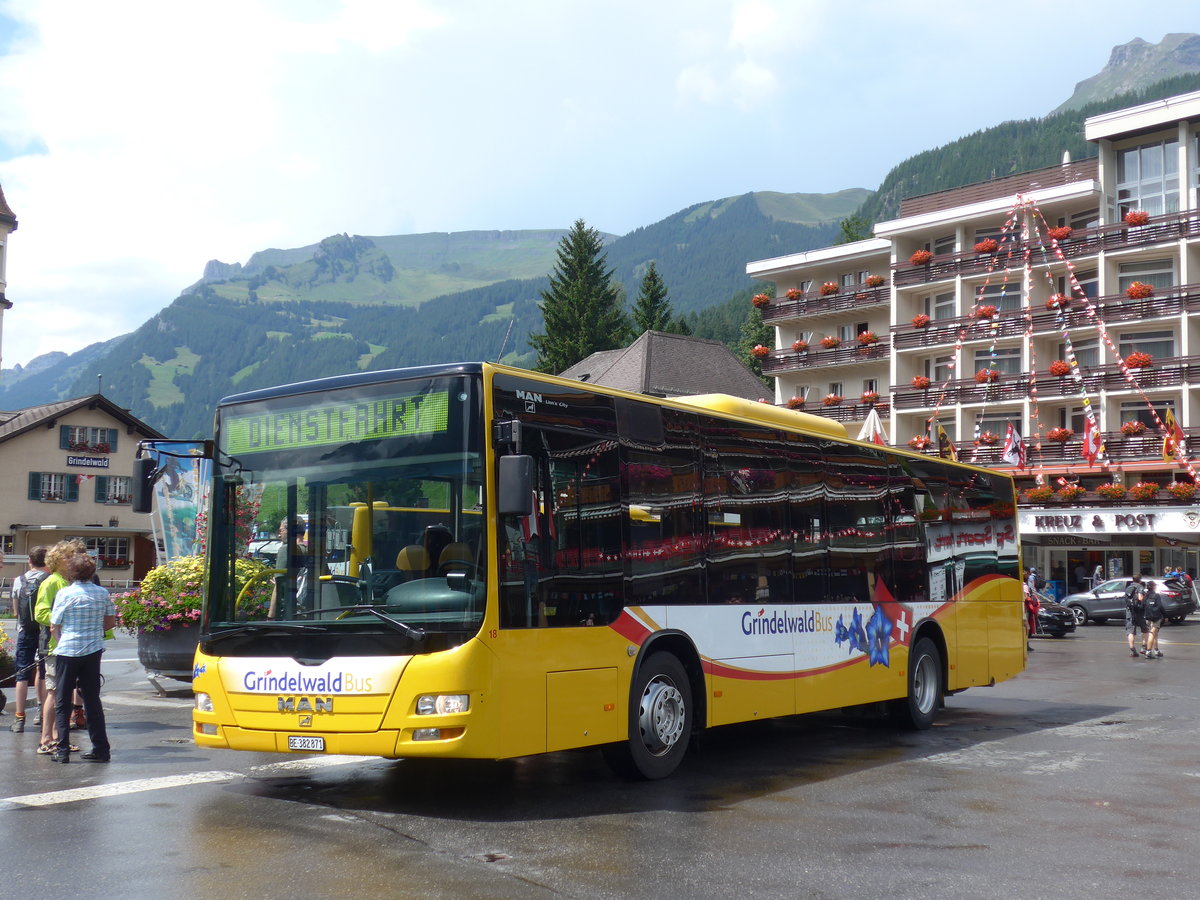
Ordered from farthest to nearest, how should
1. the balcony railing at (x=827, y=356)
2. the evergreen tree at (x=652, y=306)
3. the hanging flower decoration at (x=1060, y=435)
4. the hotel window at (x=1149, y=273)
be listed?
the evergreen tree at (x=652, y=306) < the balcony railing at (x=827, y=356) < the hotel window at (x=1149, y=273) < the hanging flower decoration at (x=1060, y=435)

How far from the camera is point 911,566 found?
13.7m

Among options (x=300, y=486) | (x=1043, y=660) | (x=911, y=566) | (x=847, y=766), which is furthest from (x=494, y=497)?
(x=1043, y=660)

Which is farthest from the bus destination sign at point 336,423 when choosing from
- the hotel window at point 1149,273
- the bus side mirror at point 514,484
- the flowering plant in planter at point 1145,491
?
the hotel window at point 1149,273

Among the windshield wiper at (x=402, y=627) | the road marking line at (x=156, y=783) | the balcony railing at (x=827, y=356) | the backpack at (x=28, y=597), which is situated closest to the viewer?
the windshield wiper at (x=402, y=627)

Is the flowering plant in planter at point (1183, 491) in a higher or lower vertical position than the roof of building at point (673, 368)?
lower

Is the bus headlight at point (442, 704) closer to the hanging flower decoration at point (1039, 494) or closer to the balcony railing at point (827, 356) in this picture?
the hanging flower decoration at point (1039, 494)

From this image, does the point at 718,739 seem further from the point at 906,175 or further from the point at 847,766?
the point at 906,175

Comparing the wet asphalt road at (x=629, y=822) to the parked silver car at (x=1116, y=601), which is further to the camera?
the parked silver car at (x=1116, y=601)

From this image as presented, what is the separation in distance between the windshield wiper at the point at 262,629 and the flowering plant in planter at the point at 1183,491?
46.8m

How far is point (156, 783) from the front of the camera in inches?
374

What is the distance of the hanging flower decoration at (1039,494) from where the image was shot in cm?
5238

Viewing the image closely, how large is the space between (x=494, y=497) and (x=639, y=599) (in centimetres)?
175

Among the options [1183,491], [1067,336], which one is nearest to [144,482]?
[1183,491]

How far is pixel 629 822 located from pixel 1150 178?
5562 cm
